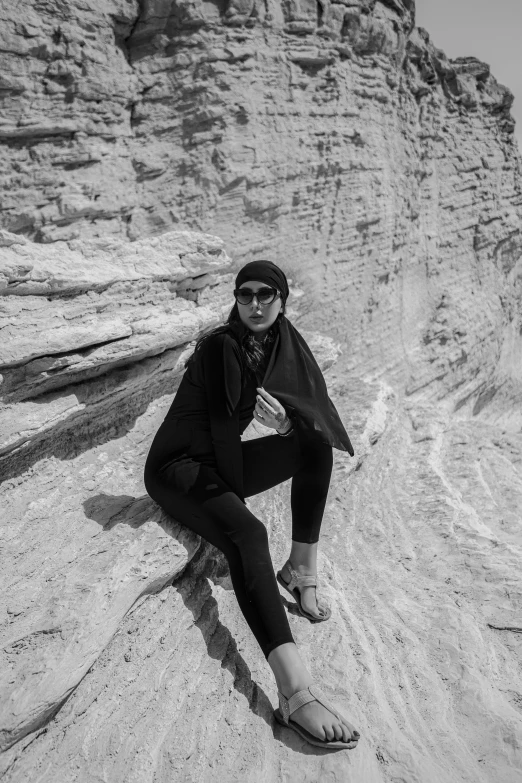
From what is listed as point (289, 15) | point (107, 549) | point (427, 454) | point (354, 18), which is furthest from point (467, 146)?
point (107, 549)

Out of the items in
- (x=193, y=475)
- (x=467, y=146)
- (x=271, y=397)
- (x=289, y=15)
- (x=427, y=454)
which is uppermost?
(x=289, y=15)

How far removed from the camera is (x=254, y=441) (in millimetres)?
3365

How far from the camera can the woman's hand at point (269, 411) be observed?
311 cm

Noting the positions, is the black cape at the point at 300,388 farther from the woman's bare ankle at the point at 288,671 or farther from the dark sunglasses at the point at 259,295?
the woman's bare ankle at the point at 288,671

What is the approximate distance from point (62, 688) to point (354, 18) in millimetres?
7391

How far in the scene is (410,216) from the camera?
343 inches

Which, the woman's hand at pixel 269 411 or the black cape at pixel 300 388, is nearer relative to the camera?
the woman's hand at pixel 269 411

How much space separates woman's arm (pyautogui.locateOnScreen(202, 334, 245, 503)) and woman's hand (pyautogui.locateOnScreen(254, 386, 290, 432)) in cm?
10

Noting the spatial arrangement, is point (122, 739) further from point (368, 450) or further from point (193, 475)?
point (368, 450)

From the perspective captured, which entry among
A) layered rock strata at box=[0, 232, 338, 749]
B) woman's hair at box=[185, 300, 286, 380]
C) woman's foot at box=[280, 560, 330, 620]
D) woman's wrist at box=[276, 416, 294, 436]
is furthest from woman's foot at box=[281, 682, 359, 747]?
woman's hair at box=[185, 300, 286, 380]

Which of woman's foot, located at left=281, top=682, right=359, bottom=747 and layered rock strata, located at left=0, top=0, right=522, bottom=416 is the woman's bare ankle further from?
Answer: layered rock strata, located at left=0, top=0, right=522, bottom=416

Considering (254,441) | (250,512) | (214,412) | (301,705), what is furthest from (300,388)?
(301,705)

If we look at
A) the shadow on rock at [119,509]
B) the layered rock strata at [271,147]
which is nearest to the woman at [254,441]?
the shadow on rock at [119,509]

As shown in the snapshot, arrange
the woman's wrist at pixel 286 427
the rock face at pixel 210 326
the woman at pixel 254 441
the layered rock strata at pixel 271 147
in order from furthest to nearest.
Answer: the layered rock strata at pixel 271 147 < the woman's wrist at pixel 286 427 < the woman at pixel 254 441 < the rock face at pixel 210 326
